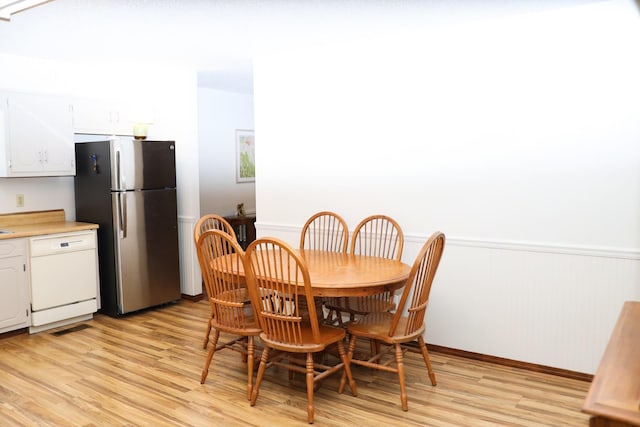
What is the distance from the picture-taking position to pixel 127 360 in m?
3.55

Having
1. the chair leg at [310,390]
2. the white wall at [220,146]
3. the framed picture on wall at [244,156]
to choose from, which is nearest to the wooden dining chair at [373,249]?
the chair leg at [310,390]

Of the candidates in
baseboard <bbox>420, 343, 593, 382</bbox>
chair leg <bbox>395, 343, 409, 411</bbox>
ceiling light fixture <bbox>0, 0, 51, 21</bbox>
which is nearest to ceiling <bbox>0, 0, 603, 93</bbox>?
ceiling light fixture <bbox>0, 0, 51, 21</bbox>

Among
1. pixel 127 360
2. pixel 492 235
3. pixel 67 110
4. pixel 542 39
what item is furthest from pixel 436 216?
pixel 67 110

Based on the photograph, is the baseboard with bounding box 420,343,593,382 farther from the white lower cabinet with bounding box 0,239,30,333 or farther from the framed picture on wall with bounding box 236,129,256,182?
the framed picture on wall with bounding box 236,129,256,182

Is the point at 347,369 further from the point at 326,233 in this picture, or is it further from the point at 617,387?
the point at 617,387

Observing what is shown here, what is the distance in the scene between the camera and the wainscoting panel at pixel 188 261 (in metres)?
5.09

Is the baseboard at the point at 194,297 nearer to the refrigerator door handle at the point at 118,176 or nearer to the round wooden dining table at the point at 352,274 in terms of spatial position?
the refrigerator door handle at the point at 118,176

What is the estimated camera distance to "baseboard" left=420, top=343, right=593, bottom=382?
10.5 ft

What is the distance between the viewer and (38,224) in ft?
14.5

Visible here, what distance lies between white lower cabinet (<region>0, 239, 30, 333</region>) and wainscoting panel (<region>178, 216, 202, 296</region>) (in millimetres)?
1449

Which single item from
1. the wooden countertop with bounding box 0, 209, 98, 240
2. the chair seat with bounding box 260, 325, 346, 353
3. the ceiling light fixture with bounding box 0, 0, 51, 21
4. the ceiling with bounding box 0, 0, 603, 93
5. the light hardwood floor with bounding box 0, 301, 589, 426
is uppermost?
the ceiling with bounding box 0, 0, 603, 93

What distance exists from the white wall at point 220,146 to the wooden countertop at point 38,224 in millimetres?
1827

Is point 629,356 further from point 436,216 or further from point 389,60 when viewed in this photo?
point 389,60

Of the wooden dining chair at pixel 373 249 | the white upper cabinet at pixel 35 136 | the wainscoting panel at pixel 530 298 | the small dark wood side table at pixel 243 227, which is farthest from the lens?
the small dark wood side table at pixel 243 227
